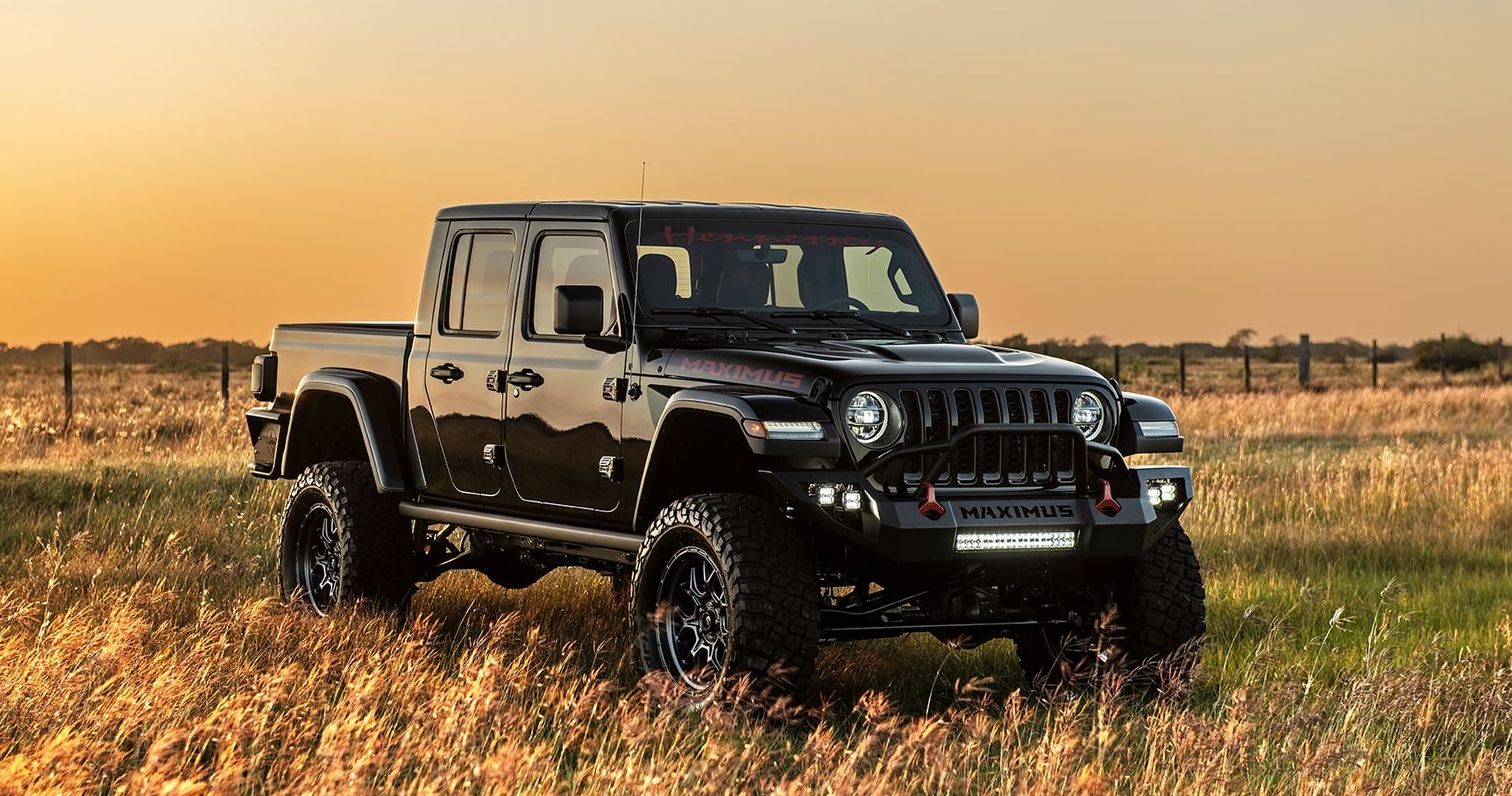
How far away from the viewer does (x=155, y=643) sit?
352 inches

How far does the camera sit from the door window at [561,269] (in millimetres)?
8781

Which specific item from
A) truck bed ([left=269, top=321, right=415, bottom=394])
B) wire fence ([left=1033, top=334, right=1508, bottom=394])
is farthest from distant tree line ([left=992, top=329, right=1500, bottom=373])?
truck bed ([left=269, top=321, right=415, bottom=394])

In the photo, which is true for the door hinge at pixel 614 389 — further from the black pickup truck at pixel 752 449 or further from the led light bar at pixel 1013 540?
the led light bar at pixel 1013 540

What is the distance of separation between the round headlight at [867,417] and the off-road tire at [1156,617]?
1546 mm

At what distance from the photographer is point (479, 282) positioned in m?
9.54

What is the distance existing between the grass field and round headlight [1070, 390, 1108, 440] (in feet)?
3.84

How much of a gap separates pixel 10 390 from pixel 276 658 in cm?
3982

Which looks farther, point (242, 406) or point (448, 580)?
point (242, 406)

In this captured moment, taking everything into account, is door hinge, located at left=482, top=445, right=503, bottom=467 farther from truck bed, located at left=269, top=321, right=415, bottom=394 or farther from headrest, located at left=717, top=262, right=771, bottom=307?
headrest, located at left=717, top=262, right=771, bottom=307

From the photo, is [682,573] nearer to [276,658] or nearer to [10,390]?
[276,658]

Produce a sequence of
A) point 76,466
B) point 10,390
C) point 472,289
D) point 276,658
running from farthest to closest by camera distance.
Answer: point 10,390, point 76,466, point 472,289, point 276,658

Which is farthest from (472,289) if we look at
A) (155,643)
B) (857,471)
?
(857,471)

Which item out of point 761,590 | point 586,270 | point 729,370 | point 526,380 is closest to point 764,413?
point 729,370

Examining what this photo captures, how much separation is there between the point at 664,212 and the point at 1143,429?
251 centimetres
